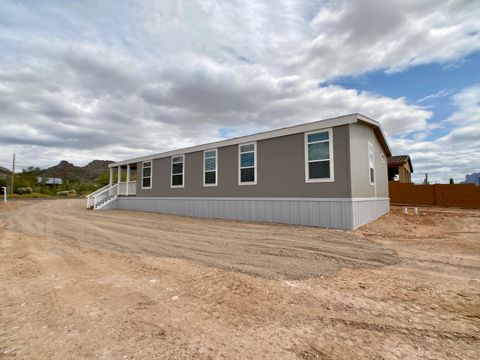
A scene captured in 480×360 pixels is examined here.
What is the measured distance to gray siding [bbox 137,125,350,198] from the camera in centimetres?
821

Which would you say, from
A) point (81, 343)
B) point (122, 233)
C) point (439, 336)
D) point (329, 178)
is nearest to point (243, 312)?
point (81, 343)

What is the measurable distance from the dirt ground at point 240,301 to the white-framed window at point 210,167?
20.5ft

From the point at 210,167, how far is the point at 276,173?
3.69 m

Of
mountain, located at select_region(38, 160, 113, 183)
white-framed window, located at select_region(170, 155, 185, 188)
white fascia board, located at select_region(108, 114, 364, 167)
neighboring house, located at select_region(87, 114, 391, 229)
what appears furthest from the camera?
mountain, located at select_region(38, 160, 113, 183)

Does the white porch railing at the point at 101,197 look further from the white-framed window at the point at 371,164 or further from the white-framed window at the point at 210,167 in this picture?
the white-framed window at the point at 371,164

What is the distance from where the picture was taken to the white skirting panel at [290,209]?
815 centimetres

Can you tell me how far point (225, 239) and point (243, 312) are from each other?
4.00 meters

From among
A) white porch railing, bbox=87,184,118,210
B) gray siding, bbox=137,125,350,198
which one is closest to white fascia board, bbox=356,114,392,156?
gray siding, bbox=137,125,350,198

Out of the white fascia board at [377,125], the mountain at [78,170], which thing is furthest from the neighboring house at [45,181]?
the white fascia board at [377,125]

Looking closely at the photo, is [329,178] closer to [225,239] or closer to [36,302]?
[225,239]

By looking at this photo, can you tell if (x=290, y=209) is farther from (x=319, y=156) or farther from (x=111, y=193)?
(x=111, y=193)

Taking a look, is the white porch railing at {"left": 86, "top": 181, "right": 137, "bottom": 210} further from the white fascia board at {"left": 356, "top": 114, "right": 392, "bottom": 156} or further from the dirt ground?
the white fascia board at {"left": 356, "top": 114, "right": 392, "bottom": 156}

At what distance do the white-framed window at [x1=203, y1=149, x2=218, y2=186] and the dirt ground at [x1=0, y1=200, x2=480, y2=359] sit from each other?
6.24m

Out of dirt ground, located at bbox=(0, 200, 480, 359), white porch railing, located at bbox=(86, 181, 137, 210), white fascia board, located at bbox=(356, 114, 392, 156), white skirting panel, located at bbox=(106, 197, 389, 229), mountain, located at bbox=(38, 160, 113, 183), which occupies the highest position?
mountain, located at bbox=(38, 160, 113, 183)
